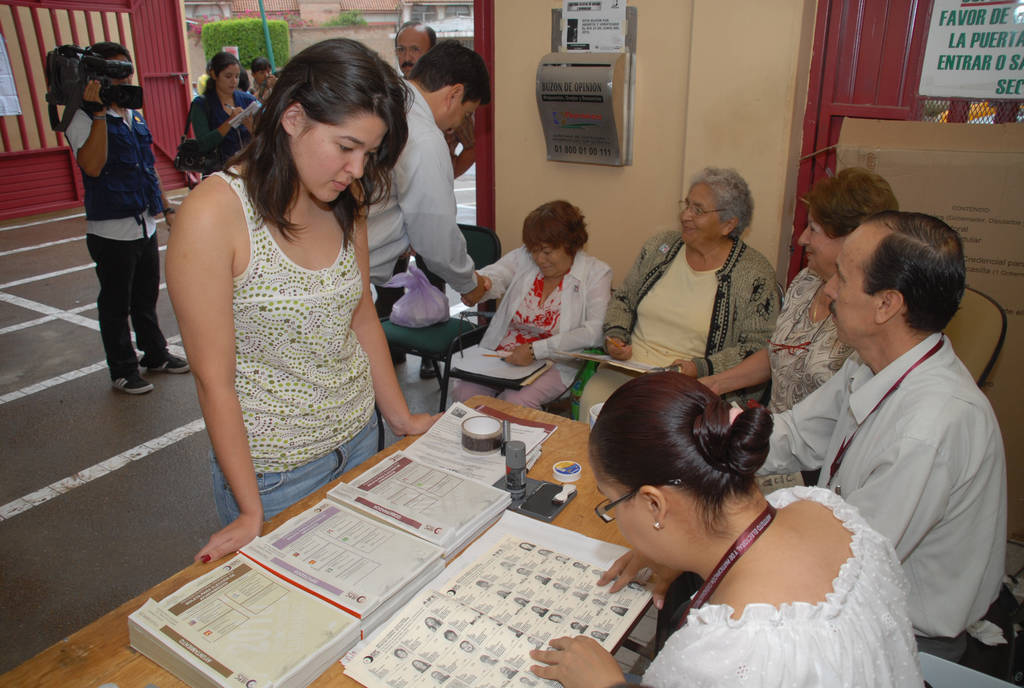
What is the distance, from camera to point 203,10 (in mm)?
25594

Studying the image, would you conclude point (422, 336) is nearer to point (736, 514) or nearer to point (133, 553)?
point (133, 553)

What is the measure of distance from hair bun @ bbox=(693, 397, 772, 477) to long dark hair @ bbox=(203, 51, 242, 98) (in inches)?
253

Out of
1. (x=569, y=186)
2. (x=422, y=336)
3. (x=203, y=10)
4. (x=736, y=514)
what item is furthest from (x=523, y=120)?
(x=203, y=10)

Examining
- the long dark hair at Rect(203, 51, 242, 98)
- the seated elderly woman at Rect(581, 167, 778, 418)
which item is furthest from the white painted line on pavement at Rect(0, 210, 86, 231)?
the seated elderly woman at Rect(581, 167, 778, 418)

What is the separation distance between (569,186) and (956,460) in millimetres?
2656

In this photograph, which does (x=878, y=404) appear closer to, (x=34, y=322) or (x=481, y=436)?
(x=481, y=436)

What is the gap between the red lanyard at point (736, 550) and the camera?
3.52 ft

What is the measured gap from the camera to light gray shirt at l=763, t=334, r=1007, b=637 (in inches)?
56.8

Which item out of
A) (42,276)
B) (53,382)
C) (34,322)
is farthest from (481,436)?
(42,276)

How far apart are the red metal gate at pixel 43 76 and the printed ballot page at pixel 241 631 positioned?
9.22 m

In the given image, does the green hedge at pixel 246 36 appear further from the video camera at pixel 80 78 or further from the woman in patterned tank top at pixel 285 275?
the woman in patterned tank top at pixel 285 275

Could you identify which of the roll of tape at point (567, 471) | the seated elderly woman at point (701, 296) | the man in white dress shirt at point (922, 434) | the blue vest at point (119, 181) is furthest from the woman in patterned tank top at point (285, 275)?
the blue vest at point (119, 181)

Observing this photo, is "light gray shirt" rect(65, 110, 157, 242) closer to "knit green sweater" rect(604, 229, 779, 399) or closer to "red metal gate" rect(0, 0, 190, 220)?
"knit green sweater" rect(604, 229, 779, 399)

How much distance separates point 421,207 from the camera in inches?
96.3
